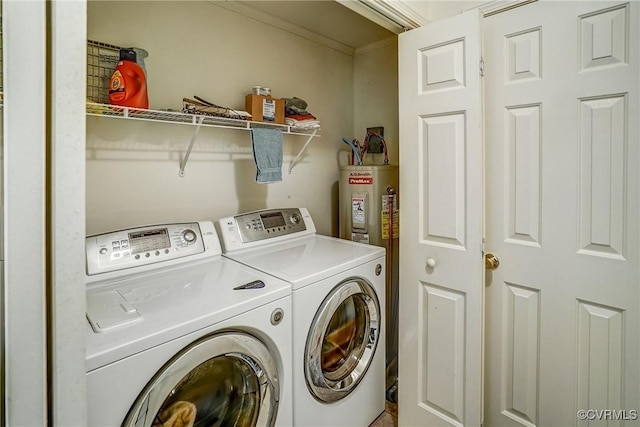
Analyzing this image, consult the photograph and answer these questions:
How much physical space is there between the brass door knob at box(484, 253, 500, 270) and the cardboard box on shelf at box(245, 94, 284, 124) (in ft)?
4.45

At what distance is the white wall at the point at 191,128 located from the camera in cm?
157

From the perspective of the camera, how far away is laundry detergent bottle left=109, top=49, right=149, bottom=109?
4.59 feet

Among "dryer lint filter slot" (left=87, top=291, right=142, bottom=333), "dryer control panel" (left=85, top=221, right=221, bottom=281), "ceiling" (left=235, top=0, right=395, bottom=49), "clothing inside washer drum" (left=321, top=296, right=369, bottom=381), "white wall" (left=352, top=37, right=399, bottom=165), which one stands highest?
"ceiling" (left=235, top=0, right=395, bottom=49)

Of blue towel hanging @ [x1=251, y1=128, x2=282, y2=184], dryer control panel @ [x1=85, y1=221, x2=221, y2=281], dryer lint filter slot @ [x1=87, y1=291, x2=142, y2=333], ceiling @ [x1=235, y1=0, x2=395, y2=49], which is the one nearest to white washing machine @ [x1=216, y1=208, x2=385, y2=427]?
dryer control panel @ [x1=85, y1=221, x2=221, y2=281]

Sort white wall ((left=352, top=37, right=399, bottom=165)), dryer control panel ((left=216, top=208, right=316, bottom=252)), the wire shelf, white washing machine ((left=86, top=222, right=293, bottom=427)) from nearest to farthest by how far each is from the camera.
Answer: white washing machine ((left=86, top=222, right=293, bottom=427))
the wire shelf
dryer control panel ((left=216, top=208, right=316, bottom=252))
white wall ((left=352, top=37, right=399, bottom=165))

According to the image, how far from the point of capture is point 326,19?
2234mm

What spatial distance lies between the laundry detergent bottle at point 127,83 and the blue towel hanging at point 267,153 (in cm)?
56

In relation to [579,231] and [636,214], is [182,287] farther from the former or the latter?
[636,214]

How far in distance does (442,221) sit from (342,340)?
0.80m

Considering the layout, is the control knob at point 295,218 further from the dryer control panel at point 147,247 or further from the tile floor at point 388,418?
the tile floor at point 388,418

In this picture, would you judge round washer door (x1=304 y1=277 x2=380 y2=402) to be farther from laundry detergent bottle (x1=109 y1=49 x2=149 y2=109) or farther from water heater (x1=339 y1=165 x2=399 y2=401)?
laundry detergent bottle (x1=109 y1=49 x2=149 y2=109)

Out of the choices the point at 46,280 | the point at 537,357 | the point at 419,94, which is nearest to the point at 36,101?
the point at 46,280

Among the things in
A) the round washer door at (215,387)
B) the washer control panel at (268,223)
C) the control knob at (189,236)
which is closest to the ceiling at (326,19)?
the washer control panel at (268,223)

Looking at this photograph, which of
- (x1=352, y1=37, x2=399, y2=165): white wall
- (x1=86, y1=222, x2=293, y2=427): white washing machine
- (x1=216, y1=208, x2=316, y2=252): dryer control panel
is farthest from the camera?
(x1=352, y1=37, x2=399, y2=165): white wall
